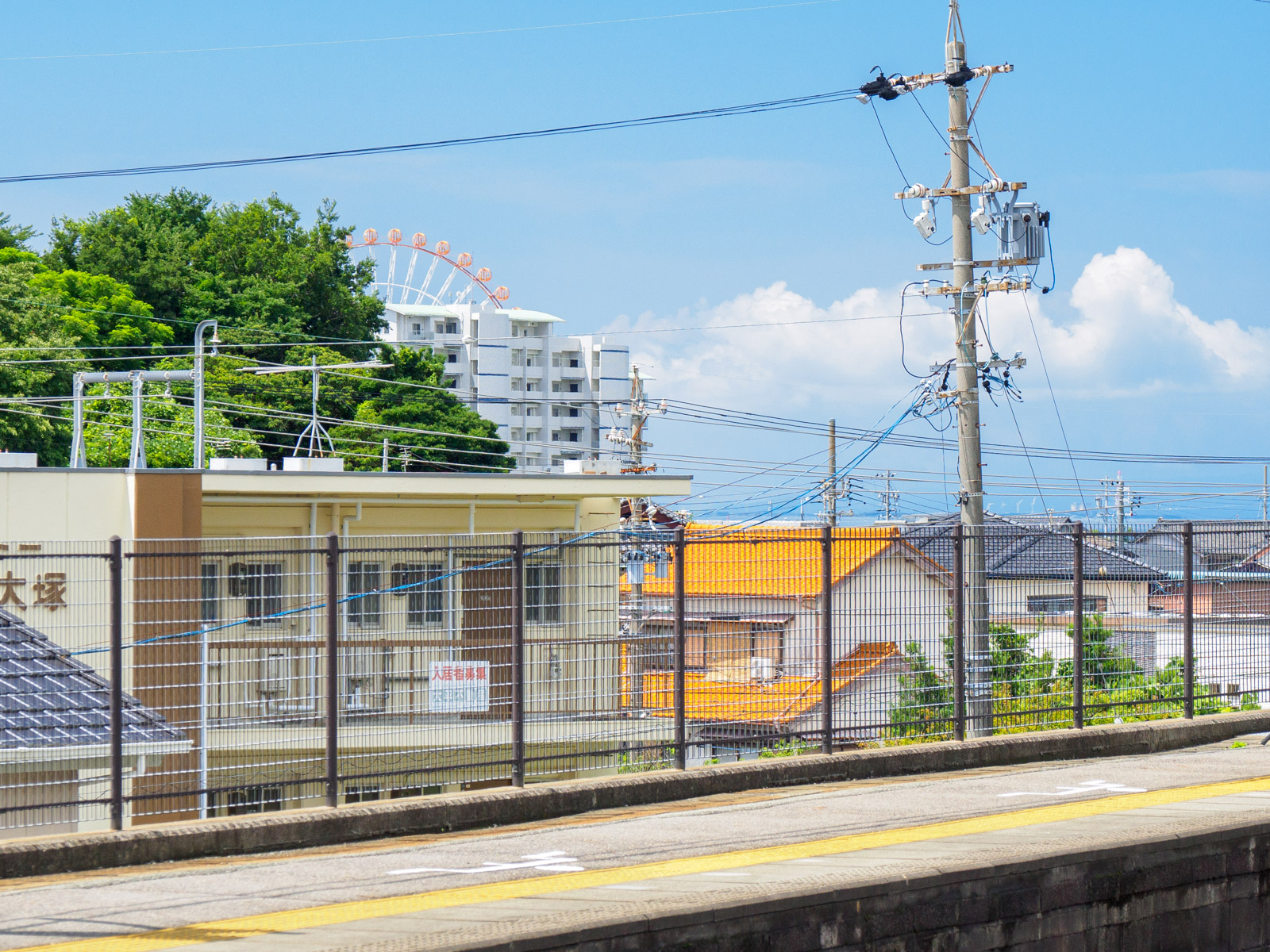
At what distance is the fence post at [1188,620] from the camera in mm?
13891

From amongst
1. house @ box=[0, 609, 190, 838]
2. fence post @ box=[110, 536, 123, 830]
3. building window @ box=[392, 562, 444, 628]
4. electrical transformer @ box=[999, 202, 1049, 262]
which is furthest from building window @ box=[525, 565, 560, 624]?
electrical transformer @ box=[999, 202, 1049, 262]

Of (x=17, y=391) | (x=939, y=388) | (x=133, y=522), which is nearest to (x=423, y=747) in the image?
(x=133, y=522)

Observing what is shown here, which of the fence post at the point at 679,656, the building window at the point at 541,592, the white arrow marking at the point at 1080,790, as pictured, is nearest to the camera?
the building window at the point at 541,592

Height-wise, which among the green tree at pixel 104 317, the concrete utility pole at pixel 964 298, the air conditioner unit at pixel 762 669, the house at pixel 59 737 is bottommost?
the house at pixel 59 737

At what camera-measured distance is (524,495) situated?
88.9ft

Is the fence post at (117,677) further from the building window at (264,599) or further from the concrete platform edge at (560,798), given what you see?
the building window at (264,599)

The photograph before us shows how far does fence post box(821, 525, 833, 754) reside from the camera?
37.6 feet

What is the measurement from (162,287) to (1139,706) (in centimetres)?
6232

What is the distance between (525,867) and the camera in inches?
327

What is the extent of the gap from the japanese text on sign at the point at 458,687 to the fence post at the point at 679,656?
1.52m

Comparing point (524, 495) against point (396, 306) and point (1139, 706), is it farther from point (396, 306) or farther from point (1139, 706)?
point (396, 306)

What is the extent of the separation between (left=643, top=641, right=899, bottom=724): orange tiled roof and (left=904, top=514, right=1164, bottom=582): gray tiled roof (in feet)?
3.46

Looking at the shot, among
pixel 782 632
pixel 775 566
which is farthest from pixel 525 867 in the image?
pixel 775 566

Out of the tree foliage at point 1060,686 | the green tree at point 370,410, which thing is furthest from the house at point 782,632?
the green tree at point 370,410
